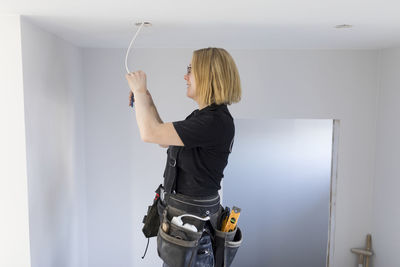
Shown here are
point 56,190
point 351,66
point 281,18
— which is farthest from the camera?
point 351,66

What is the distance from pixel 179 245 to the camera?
129cm

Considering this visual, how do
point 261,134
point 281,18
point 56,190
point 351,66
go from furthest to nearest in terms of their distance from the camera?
point 261,134
point 351,66
point 56,190
point 281,18

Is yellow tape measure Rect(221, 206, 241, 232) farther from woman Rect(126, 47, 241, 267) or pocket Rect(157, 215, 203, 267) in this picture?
pocket Rect(157, 215, 203, 267)

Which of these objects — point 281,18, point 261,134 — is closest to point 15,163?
point 281,18

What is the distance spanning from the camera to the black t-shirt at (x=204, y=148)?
1240 millimetres

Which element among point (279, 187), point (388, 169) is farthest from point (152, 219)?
point (279, 187)

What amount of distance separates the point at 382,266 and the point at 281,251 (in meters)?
1.42

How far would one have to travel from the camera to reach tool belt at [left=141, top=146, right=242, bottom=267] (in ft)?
4.27

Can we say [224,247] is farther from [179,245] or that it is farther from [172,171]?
[172,171]

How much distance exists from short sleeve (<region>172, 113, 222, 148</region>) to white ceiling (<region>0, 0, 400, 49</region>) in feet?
1.32

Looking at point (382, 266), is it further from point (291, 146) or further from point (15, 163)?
point (15, 163)

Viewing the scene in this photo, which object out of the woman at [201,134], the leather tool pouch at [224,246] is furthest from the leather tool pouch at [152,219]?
the leather tool pouch at [224,246]

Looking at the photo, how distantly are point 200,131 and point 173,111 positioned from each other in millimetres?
1057

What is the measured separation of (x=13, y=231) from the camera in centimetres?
145
